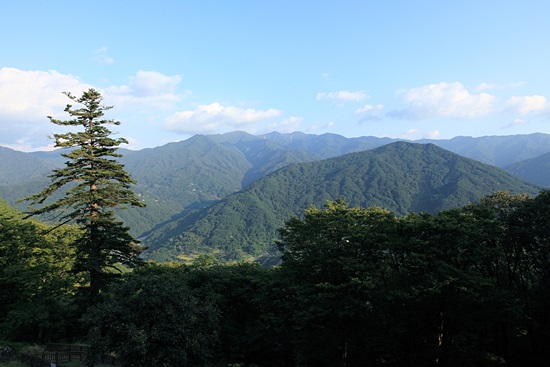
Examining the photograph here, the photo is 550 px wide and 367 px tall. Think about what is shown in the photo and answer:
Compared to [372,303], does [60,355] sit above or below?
below

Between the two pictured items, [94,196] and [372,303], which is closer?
[372,303]

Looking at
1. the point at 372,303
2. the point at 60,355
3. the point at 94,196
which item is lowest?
the point at 60,355

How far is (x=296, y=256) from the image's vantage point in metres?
22.9

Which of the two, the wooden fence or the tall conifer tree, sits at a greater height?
the tall conifer tree

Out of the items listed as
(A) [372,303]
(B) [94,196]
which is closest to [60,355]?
(B) [94,196]

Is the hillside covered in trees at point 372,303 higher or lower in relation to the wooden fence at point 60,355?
higher

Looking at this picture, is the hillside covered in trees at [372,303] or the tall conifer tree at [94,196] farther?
the tall conifer tree at [94,196]

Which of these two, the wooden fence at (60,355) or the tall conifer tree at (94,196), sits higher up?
the tall conifer tree at (94,196)

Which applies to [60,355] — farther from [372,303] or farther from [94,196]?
[372,303]

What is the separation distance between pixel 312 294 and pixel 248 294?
353 inches

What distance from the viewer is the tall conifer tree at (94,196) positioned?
24.5 m

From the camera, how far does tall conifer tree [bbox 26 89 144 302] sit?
80.4 feet

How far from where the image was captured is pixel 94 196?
2478 cm

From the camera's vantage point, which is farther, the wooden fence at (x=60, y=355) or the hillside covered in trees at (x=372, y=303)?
the wooden fence at (x=60, y=355)
